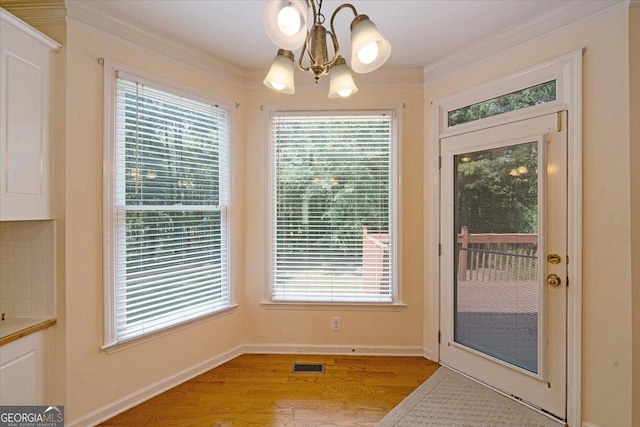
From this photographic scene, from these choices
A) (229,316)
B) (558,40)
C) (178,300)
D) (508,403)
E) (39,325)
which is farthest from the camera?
(229,316)

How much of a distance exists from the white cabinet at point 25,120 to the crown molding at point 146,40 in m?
0.28

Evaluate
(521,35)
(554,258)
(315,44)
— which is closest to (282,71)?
(315,44)

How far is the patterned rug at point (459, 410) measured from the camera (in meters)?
2.02

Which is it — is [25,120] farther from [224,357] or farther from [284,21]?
[224,357]

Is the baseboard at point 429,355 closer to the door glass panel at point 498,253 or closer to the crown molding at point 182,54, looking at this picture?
the door glass panel at point 498,253

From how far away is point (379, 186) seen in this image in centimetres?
293

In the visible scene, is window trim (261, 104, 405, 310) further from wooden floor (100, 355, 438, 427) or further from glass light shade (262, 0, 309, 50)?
glass light shade (262, 0, 309, 50)

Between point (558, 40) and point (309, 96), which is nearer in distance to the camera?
point (558, 40)

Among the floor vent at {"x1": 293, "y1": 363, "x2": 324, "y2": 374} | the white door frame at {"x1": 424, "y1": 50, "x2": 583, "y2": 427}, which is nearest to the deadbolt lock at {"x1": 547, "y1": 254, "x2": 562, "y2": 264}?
the white door frame at {"x1": 424, "y1": 50, "x2": 583, "y2": 427}

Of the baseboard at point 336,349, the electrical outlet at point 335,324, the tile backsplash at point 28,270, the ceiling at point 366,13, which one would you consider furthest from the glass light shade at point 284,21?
the baseboard at point 336,349

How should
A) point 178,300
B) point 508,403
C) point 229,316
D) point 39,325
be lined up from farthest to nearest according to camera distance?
point 229,316 → point 178,300 → point 508,403 → point 39,325

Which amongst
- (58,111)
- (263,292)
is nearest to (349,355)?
(263,292)

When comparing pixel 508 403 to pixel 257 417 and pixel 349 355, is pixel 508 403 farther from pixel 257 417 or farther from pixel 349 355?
pixel 257 417

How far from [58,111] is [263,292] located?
2.09m
